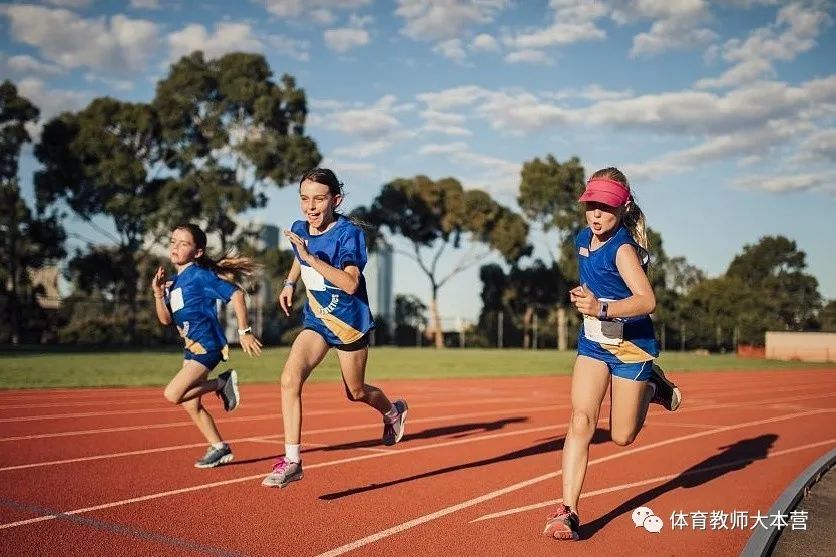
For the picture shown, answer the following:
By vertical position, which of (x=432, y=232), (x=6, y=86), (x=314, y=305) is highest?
(x=6, y=86)

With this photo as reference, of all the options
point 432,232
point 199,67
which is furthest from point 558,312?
point 199,67

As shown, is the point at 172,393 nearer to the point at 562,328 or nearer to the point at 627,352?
the point at 627,352

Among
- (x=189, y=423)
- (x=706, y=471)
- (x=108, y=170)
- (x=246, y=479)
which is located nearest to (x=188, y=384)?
(x=246, y=479)

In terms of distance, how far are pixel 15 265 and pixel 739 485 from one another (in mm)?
38108

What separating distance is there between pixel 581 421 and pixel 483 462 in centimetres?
287

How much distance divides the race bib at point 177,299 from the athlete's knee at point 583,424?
368 cm

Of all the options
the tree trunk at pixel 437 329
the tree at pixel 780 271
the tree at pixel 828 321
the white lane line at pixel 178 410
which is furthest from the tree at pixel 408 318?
the tree at pixel 780 271

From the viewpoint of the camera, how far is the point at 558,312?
55062 millimetres

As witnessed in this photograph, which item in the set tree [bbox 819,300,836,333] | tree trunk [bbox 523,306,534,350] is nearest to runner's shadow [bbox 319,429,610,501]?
tree trunk [bbox 523,306,534,350]

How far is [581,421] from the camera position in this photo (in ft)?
15.3

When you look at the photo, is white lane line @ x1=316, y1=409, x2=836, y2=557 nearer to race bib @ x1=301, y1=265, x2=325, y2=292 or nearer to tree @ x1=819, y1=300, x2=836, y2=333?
race bib @ x1=301, y1=265, x2=325, y2=292

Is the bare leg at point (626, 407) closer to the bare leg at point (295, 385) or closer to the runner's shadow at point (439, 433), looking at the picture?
the bare leg at point (295, 385)

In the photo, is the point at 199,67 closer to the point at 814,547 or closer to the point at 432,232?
the point at 432,232

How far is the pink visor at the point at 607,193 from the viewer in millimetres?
4594
